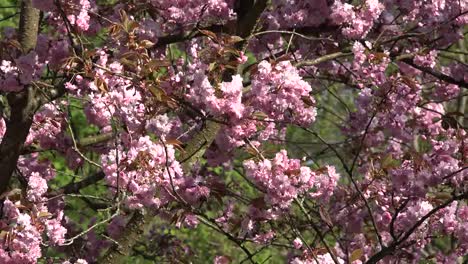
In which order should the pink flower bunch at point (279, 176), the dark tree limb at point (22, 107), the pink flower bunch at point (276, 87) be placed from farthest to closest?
1. the dark tree limb at point (22, 107)
2. the pink flower bunch at point (279, 176)
3. the pink flower bunch at point (276, 87)

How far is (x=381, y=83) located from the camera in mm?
3842

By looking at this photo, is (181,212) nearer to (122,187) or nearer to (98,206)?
(122,187)

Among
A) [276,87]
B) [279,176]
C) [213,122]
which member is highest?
[213,122]

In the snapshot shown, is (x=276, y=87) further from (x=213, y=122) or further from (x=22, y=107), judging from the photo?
(x=22, y=107)

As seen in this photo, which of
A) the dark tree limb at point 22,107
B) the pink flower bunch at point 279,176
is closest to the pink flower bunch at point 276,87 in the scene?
the pink flower bunch at point 279,176

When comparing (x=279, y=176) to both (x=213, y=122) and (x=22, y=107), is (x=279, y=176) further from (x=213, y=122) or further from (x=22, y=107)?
(x=22, y=107)

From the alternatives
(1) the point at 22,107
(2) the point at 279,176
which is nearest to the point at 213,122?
(2) the point at 279,176

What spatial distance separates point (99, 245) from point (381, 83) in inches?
77.5

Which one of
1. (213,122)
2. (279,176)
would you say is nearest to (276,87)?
(279,176)

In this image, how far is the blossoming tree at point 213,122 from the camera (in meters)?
2.84

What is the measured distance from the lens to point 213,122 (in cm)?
337

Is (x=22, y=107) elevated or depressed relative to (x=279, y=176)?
elevated

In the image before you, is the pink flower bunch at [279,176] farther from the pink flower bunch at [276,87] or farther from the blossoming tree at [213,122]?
the pink flower bunch at [276,87]

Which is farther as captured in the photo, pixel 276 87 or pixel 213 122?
pixel 213 122
